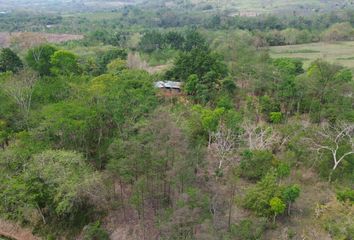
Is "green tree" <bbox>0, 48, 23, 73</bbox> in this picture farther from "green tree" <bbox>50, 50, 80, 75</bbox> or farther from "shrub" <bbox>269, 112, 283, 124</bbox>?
"shrub" <bbox>269, 112, 283, 124</bbox>

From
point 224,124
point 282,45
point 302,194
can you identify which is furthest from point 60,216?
point 282,45

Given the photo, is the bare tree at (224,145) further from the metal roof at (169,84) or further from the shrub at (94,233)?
the metal roof at (169,84)

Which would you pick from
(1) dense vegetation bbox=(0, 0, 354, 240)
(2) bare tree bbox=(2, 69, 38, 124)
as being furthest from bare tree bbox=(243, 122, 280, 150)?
(2) bare tree bbox=(2, 69, 38, 124)

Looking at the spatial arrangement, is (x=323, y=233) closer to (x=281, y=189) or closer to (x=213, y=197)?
(x=281, y=189)

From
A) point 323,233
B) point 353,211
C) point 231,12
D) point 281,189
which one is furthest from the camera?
point 231,12

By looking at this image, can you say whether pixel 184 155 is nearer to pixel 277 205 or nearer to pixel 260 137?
pixel 277 205

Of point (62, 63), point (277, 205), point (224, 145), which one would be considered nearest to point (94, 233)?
point (277, 205)
